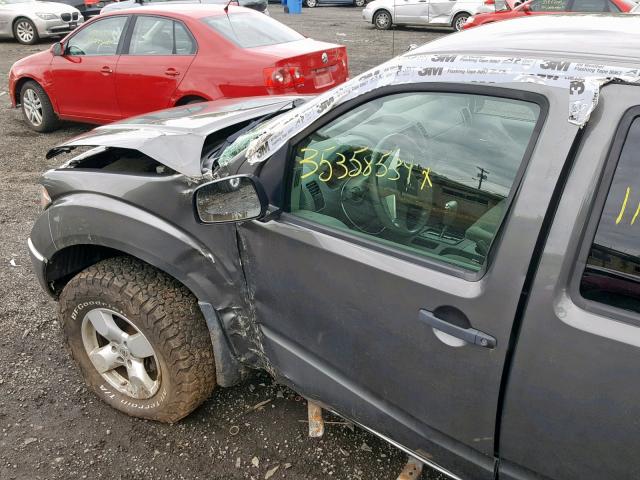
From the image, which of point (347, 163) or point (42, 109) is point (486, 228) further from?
point (42, 109)

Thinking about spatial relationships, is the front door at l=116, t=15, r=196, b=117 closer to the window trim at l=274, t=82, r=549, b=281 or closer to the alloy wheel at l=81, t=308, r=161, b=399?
the alloy wheel at l=81, t=308, r=161, b=399

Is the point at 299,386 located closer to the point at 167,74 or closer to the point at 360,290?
the point at 360,290

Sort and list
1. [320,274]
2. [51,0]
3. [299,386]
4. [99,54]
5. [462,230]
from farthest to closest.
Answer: [51,0] → [99,54] → [299,386] → [320,274] → [462,230]

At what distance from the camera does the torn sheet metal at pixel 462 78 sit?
55.4 inches

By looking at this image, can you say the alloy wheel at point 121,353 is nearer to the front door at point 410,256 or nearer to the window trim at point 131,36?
the front door at point 410,256

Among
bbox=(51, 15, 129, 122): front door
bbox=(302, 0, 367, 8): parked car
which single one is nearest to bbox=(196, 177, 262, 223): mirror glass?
bbox=(51, 15, 129, 122): front door

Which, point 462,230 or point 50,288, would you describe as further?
point 50,288

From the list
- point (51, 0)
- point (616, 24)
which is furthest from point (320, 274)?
point (51, 0)

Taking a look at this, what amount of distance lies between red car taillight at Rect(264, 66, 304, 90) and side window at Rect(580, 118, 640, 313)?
4.48 metres

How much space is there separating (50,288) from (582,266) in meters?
2.43

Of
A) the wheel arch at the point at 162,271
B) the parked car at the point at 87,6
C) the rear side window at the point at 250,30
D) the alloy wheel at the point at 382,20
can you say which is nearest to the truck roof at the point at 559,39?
the wheel arch at the point at 162,271

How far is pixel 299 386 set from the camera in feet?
7.22

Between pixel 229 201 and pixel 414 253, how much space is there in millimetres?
677

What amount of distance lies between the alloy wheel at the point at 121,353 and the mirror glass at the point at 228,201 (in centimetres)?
75
